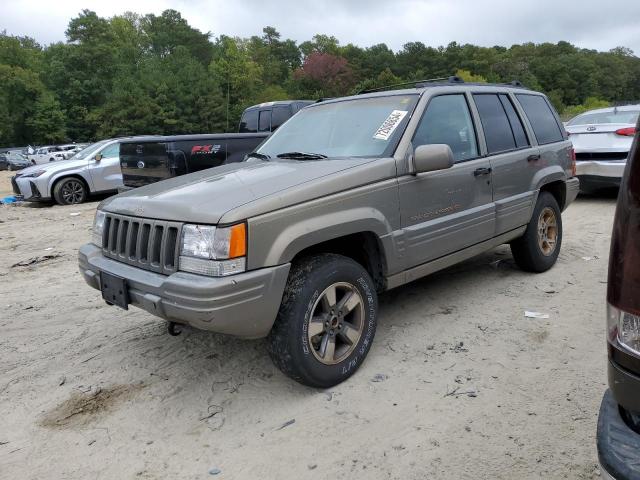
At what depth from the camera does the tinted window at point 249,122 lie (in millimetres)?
12008

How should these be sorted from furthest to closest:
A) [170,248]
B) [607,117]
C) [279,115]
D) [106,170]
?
[106,170] < [279,115] < [607,117] < [170,248]

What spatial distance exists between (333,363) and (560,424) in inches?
51.4

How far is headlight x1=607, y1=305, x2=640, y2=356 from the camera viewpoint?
1562 mm

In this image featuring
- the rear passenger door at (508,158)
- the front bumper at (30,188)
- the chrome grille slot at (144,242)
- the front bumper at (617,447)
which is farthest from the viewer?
the front bumper at (30,188)

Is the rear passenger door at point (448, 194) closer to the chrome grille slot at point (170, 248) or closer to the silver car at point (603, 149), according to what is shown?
the chrome grille slot at point (170, 248)

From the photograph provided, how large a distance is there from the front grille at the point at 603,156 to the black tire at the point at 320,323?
7.00m

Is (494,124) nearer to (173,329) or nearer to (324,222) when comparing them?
(324,222)

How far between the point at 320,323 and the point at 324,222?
62 cm

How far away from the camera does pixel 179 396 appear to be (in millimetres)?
3240

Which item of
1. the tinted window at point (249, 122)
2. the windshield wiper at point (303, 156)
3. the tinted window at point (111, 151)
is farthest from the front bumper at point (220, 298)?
the tinted window at point (111, 151)

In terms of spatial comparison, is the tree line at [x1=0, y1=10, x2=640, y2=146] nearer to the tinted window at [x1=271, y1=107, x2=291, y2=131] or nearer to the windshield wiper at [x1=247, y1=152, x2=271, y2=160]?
the tinted window at [x1=271, y1=107, x2=291, y2=131]

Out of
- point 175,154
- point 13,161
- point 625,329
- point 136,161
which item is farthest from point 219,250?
point 13,161

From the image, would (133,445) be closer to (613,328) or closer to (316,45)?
(613,328)

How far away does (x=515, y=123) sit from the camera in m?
4.86
